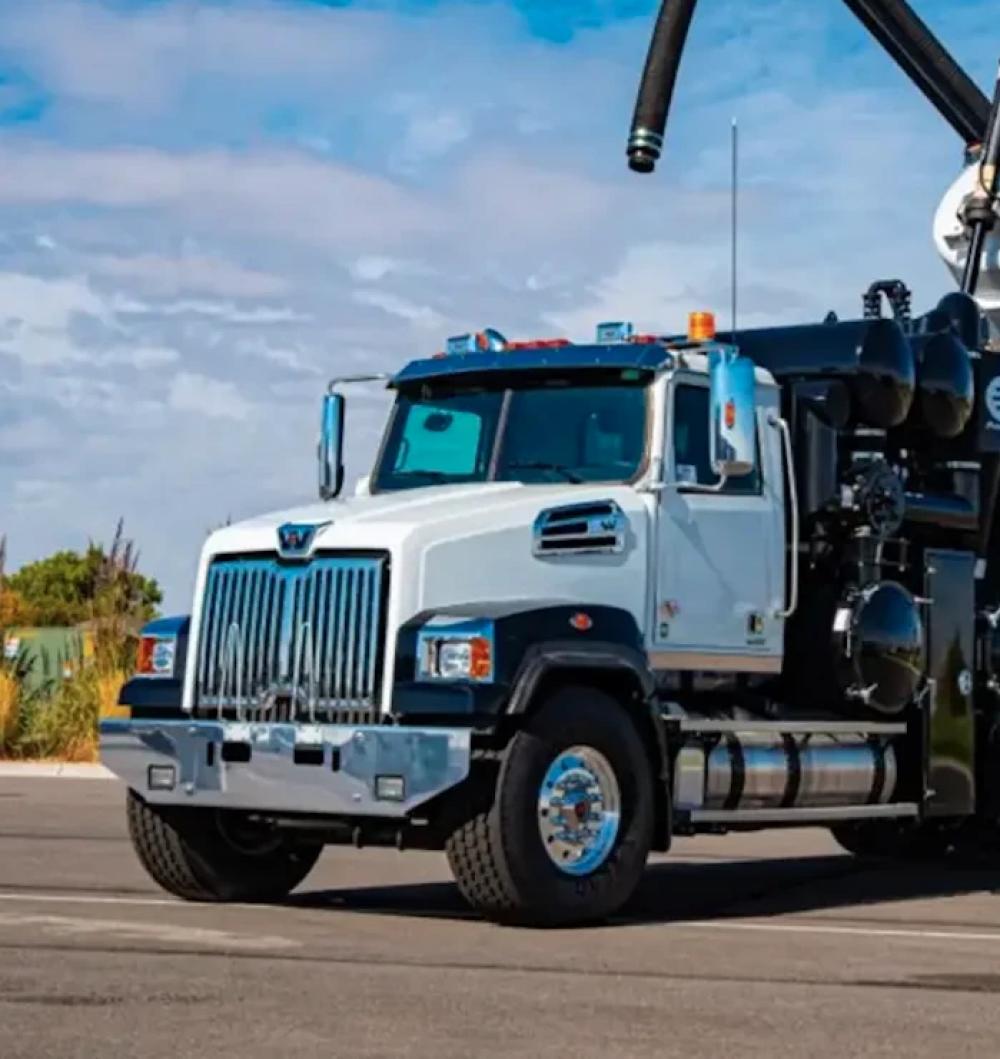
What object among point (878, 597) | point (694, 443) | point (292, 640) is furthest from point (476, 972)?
point (878, 597)

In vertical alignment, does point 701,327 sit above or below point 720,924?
above

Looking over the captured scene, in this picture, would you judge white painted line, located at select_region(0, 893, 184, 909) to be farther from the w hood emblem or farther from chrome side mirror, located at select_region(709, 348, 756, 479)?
chrome side mirror, located at select_region(709, 348, 756, 479)

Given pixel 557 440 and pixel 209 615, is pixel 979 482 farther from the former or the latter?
pixel 209 615

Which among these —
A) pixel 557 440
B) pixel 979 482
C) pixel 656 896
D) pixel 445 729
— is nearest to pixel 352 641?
pixel 445 729

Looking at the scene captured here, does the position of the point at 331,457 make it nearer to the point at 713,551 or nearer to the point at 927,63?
the point at 713,551

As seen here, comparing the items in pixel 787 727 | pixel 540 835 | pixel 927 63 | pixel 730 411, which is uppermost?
pixel 927 63

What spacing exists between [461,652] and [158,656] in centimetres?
190

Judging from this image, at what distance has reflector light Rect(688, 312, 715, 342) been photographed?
13226mm

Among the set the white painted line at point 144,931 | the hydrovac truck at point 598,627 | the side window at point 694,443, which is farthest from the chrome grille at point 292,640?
the side window at point 694,443

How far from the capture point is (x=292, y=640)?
38.6 ft

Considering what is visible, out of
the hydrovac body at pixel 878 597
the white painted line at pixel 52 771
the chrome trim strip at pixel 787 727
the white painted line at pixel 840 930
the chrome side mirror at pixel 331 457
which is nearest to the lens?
the white painted line at pixel 840 930

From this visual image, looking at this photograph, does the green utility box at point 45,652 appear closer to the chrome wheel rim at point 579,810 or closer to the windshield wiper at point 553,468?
the windshield wiper at point 553,468

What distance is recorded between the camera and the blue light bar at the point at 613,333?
42.5 ft

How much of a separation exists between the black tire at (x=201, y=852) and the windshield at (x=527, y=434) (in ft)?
6.66
